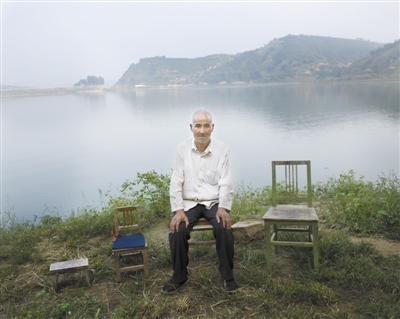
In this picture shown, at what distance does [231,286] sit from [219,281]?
7.9 inches

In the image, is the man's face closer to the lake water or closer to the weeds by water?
the weeds by water

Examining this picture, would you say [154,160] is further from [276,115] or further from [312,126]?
[276,115]

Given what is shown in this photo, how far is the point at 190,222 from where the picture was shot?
3.10 m

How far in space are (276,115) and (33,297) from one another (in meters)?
20.9

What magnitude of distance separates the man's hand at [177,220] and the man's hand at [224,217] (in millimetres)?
261

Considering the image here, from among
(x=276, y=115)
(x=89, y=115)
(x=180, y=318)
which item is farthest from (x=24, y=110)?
(x=180, y=318)

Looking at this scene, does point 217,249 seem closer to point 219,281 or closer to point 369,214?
point 219,281

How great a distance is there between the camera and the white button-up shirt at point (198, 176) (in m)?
3.18

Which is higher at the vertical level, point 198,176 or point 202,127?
point 202,127

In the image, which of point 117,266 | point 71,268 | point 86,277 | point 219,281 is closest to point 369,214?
point 219,281

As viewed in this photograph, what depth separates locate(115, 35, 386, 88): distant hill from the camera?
32.8 m

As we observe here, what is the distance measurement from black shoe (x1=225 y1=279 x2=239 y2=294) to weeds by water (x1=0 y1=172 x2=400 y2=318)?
5 centimetres

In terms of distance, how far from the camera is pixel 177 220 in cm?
298

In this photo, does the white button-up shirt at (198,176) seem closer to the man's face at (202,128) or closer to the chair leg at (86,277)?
the man's face at (202,128)
